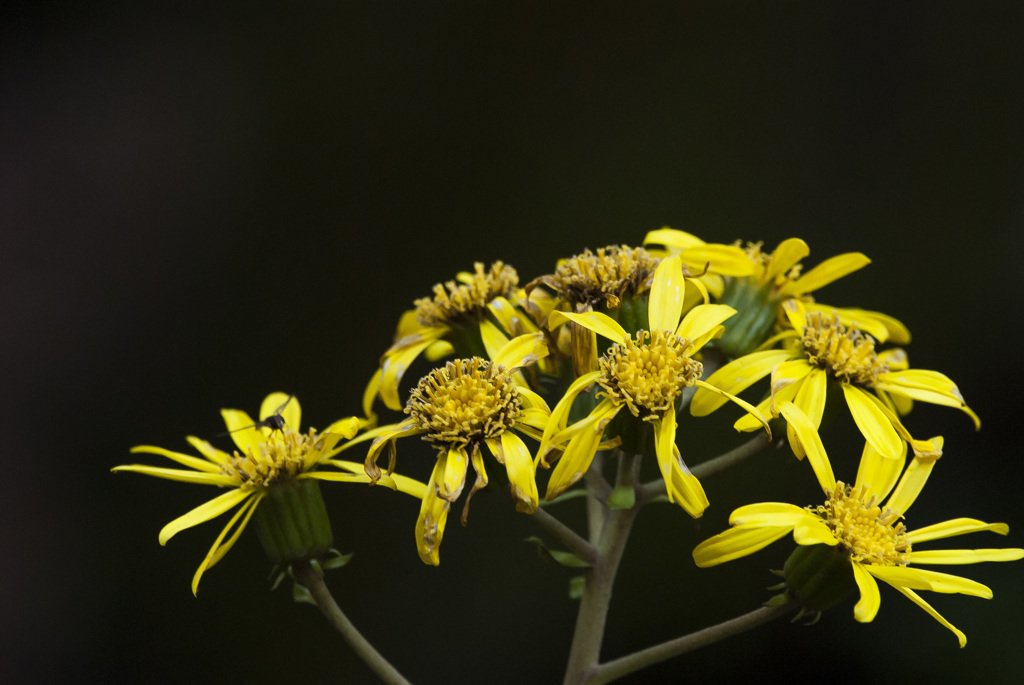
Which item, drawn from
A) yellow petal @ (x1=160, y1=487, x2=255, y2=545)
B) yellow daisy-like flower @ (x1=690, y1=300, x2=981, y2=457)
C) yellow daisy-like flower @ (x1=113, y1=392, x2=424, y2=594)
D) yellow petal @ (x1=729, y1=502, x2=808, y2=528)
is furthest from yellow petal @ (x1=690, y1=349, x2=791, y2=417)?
yellow petal @ (x1=160, y1=487, x2=255, y2=545)

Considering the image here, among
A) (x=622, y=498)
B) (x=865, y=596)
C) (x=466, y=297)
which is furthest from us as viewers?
(x=466, y=297)

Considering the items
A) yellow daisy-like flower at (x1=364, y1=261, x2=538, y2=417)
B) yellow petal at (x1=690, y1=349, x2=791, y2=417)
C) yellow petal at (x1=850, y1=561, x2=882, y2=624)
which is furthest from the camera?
yellow daisy-like flower at (x1=364, y1=261, x2=538, y2=417)

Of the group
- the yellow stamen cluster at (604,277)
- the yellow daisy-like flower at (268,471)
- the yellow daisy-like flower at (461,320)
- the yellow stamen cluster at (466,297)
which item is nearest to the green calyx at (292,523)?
the yellow daisy-like flower at (268,471)

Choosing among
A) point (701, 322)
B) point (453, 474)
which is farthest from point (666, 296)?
point (453, 474)

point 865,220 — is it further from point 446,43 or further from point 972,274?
point 446,43

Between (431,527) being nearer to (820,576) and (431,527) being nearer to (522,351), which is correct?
(522,351)

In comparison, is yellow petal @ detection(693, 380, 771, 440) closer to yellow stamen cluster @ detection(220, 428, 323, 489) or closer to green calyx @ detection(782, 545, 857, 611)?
green calyx @ detection(782, 545, 857, 611)
